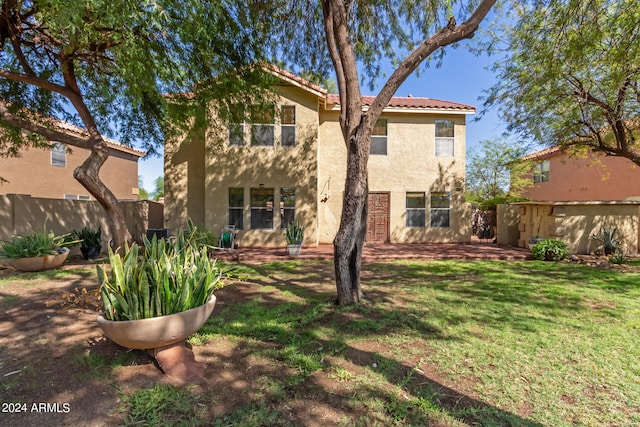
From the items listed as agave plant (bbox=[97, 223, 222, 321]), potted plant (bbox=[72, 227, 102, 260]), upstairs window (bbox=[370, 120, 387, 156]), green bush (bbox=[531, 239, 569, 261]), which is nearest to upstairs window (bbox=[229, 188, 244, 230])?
potted plant (bbox=[72, 227, 102, 260])

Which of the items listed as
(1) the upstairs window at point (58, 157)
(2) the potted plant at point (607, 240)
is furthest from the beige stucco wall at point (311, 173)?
(1) the upstairs window at point (58, 157)

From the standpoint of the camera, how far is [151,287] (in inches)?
110

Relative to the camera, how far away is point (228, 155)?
11.4 m

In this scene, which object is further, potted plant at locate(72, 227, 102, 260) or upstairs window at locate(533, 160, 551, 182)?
upstairs window at locate(533, 160, 551, 182)

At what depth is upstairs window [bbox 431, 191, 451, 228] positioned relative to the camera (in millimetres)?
13162

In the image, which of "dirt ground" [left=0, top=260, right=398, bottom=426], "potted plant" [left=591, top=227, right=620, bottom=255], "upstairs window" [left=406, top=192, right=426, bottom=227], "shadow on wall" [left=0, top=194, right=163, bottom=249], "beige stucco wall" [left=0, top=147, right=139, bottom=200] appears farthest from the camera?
"beige stucco wall" [left=0, top=147, right=139, bottom=200]

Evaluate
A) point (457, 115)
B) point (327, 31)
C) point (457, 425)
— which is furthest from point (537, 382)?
point (457, 115)

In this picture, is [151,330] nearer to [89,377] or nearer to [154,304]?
Result: [154,304]

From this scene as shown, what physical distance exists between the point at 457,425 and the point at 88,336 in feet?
13.4

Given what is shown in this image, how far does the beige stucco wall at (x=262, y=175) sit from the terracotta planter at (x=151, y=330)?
8.85 meters

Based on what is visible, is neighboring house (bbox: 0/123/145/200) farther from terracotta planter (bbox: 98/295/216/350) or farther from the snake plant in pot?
terracotta planter (bbox: 98/295/216/350)

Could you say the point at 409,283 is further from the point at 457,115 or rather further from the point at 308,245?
the point at 457,115

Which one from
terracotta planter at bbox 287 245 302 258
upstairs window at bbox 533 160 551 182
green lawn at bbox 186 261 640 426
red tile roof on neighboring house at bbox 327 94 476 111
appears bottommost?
green lawn at bbox 186 261 640 426

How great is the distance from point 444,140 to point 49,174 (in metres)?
20.9
